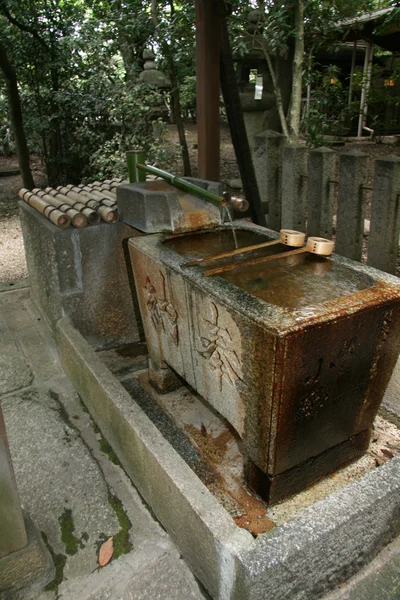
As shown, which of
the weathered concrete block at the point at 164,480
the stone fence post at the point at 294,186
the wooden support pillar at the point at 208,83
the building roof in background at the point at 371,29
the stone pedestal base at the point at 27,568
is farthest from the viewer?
the building roof in background at the point at 371,29

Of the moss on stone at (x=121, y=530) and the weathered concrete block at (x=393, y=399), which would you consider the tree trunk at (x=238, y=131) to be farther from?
the moss on stone at (x=121, y=530)

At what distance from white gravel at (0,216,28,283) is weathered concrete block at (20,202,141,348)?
1.95m

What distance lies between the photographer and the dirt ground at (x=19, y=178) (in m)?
6.14

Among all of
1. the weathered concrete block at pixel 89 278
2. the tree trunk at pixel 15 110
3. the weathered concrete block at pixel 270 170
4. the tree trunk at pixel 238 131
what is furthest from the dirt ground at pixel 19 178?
the weathered concrete block at pixel 89 278

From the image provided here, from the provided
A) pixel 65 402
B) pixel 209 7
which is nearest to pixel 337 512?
pixel 65 402

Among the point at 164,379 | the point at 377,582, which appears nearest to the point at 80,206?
the point at 164,379

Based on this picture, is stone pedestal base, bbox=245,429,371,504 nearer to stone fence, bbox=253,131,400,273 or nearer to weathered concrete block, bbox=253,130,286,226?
stone fence, bbox=253,131,400,273

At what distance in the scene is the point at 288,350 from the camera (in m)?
1.78

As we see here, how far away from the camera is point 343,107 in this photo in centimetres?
1268

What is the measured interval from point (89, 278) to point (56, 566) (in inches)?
77.2

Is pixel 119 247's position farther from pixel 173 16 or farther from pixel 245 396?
pixel 173 16

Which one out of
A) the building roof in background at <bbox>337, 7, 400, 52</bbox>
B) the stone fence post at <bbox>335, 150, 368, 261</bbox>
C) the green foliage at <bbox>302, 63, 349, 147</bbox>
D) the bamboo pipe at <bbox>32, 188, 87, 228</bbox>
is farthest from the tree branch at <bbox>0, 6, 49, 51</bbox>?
the stone fence post at <bbox>335, 150, 368, 261</bbox>

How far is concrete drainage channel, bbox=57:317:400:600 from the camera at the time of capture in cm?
167

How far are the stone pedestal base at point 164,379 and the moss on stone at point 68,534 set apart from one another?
1.00m
